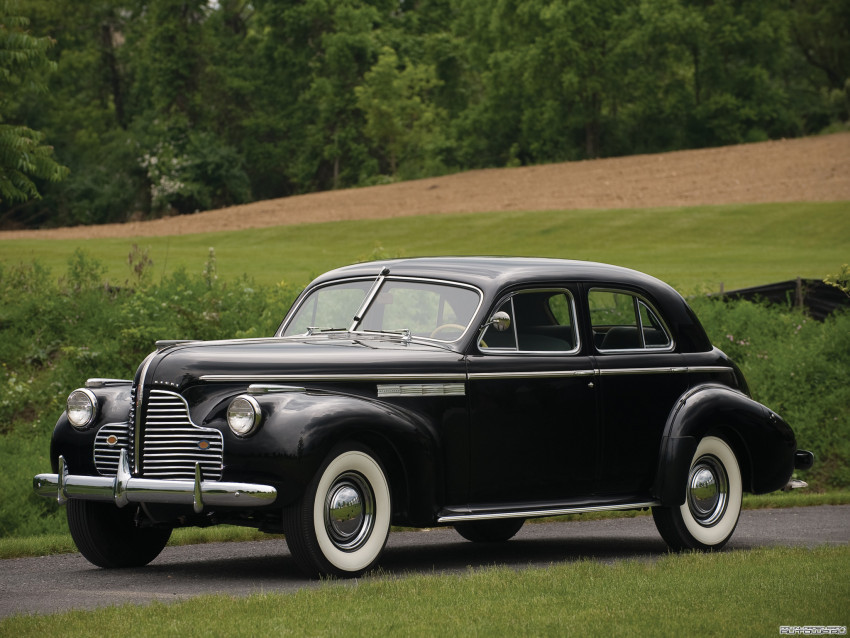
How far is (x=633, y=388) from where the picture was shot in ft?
29.0

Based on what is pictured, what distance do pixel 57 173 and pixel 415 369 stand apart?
16.7 m

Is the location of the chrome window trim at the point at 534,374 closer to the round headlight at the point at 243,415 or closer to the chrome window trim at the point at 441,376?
the chrome window trim at the point at 441,376

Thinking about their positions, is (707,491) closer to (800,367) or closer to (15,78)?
(800,367)

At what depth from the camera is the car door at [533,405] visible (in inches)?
316

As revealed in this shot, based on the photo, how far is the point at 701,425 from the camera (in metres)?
8.95

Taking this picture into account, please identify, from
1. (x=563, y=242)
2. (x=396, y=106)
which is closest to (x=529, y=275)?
(x=563, y=242)

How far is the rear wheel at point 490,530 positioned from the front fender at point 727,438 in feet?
4.78

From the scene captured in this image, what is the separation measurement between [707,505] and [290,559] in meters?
3.03

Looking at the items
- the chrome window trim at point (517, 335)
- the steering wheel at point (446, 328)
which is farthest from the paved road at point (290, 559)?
the steering wheel at point (446, 328)

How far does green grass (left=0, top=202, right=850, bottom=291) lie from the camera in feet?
94.4

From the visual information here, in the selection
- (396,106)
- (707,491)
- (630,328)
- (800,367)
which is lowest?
(707,491)

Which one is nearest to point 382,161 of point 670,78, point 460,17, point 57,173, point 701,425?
point 460,17

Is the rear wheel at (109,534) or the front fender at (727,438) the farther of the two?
the front fender at (727,438)

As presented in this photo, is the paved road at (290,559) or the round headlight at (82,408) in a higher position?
the round headlight at (82,408)
